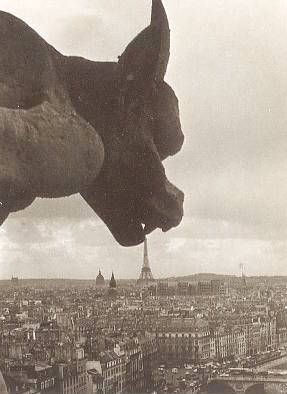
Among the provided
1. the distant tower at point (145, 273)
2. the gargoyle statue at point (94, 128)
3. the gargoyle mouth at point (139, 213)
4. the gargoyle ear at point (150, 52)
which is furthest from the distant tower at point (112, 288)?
the gargoyle ear at point (150, 52)

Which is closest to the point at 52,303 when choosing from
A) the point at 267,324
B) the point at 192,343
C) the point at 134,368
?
the point at 134,368

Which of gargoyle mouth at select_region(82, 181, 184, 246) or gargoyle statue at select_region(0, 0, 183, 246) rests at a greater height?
gargoyle statue at select_region(0, 0, 183, 246)

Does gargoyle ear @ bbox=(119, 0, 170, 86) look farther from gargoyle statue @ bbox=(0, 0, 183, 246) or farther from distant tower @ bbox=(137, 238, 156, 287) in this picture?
distant tower @ bbox=(137, 238, 156, 287)

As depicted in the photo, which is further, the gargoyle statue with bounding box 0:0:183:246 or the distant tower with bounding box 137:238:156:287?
the distant tower with bounding box 137:238:156:287

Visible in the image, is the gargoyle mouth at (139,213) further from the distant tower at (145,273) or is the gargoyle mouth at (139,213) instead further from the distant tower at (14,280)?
the distant tower at (14,280)

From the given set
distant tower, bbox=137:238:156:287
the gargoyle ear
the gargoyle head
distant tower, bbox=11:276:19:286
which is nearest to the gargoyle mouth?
the gargoyle head

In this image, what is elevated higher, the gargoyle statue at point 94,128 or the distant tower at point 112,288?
the gargoyle statue at point 94,128

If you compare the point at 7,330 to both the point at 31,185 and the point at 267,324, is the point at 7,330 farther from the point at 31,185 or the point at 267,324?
the point at 31,185

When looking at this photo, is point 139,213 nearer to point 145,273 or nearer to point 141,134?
point 141,134
